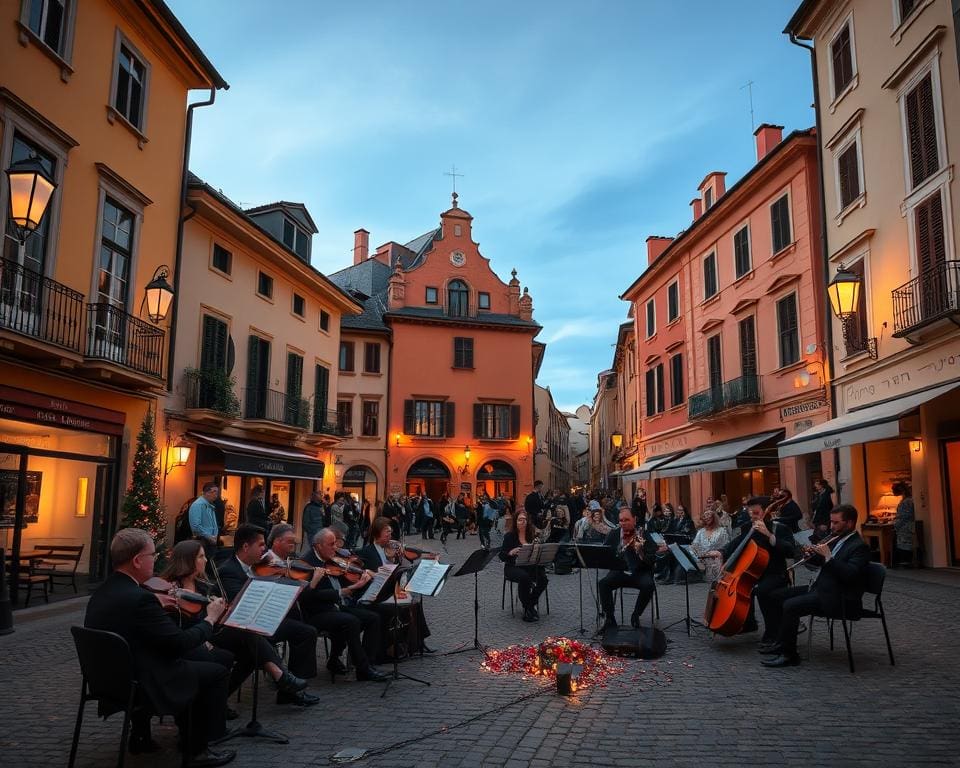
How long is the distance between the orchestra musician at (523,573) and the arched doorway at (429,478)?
86.3ft

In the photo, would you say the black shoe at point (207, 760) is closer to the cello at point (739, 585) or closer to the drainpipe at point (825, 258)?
the cello at point (739, 585)

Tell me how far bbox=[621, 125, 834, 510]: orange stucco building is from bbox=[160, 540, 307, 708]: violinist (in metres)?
15.8

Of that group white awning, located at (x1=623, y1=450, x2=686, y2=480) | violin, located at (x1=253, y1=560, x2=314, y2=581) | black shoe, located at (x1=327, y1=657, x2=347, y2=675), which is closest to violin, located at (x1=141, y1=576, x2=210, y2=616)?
violin, located at (x1=253, y1=560, x2=314, y2=581)

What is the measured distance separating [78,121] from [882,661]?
568 inches

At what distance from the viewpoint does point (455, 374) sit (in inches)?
1508

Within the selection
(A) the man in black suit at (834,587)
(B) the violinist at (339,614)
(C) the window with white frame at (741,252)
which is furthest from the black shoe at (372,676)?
(C) the window with white frame at (741,252)

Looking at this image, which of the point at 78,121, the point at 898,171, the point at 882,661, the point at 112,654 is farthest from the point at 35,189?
the point at 898,171

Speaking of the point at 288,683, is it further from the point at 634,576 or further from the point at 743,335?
→ the point at 743,335

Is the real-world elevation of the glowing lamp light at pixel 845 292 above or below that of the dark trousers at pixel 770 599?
above

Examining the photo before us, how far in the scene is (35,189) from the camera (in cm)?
740

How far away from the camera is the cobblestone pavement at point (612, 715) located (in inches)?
195

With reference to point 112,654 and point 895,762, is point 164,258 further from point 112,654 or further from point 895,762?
point 895,762

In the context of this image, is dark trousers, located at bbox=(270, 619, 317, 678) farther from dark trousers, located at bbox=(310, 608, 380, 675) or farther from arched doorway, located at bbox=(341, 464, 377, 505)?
arched doorway, located at bbox=(341, 464, 377, 505)

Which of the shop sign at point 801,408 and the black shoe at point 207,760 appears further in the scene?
the shop sign at point 801,408
